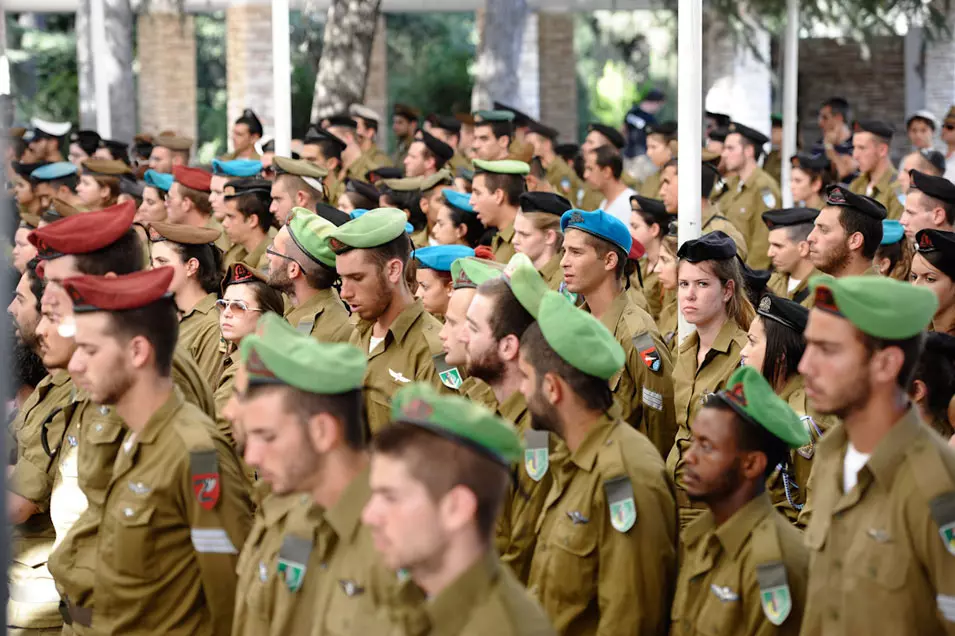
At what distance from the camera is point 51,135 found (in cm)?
1489

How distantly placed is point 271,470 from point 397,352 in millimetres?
2099

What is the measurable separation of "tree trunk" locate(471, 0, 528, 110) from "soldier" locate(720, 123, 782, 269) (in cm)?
605

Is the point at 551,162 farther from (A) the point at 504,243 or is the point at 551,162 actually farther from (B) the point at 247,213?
(B) the point at 247,213

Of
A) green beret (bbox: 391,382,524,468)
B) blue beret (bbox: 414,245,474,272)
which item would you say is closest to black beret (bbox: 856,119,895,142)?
blue beret (bbox: 414,245,474,272)

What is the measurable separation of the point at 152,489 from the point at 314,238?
227 cm

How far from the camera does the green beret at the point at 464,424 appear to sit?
8.70ft

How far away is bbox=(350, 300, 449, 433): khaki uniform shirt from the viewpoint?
16.9 feet

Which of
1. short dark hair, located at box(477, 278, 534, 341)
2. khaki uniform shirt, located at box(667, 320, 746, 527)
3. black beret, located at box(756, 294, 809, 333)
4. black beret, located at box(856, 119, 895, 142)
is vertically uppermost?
black beret, located at box(856, 119, 895, 142)

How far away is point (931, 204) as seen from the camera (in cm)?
741

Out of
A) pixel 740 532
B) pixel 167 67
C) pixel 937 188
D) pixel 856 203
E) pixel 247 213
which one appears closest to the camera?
pixel 740 532

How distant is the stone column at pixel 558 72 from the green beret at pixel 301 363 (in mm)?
20308

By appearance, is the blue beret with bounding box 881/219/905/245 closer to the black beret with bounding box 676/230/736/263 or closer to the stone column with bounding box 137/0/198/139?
the black beret with bounding box 676/230/736/263

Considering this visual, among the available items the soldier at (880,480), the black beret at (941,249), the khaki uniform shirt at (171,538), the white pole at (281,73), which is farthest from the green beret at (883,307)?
the white pole at (281,73)

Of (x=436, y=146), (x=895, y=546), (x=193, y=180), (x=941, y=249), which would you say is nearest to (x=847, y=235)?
(x=941, y=249)
